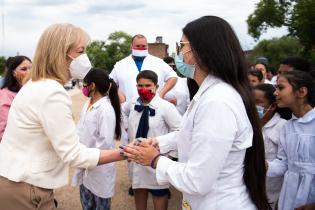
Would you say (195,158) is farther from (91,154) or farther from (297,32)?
(297,32)

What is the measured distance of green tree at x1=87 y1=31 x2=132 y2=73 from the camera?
208 ft

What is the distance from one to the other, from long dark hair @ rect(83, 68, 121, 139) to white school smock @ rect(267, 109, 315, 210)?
5.99ft

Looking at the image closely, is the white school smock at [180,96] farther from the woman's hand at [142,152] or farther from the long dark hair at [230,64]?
the long dark hair at [230,64]

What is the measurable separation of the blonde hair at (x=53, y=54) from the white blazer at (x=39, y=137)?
0.08 m

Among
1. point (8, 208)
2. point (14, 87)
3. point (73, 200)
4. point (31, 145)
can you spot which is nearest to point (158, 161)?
point (31, 145)

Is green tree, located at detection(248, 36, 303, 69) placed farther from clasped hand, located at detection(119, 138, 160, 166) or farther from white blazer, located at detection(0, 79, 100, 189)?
white blazer, located at detection(0, 79, 100, 189)

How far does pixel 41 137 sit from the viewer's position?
7.48 ft

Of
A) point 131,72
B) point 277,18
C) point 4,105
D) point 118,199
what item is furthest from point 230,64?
point 277,18

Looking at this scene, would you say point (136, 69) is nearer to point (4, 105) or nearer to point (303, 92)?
point (4, 105)

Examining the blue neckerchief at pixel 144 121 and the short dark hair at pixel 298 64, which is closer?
the blue neckerchief at pixel 144 121

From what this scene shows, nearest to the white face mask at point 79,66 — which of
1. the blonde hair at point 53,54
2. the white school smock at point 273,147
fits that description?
the blonde hair at point 53,54

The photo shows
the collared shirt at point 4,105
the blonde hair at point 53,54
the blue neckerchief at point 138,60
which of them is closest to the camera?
the blonde hair at point 53,54

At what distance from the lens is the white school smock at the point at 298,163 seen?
307cm

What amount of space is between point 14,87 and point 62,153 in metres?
2.56
